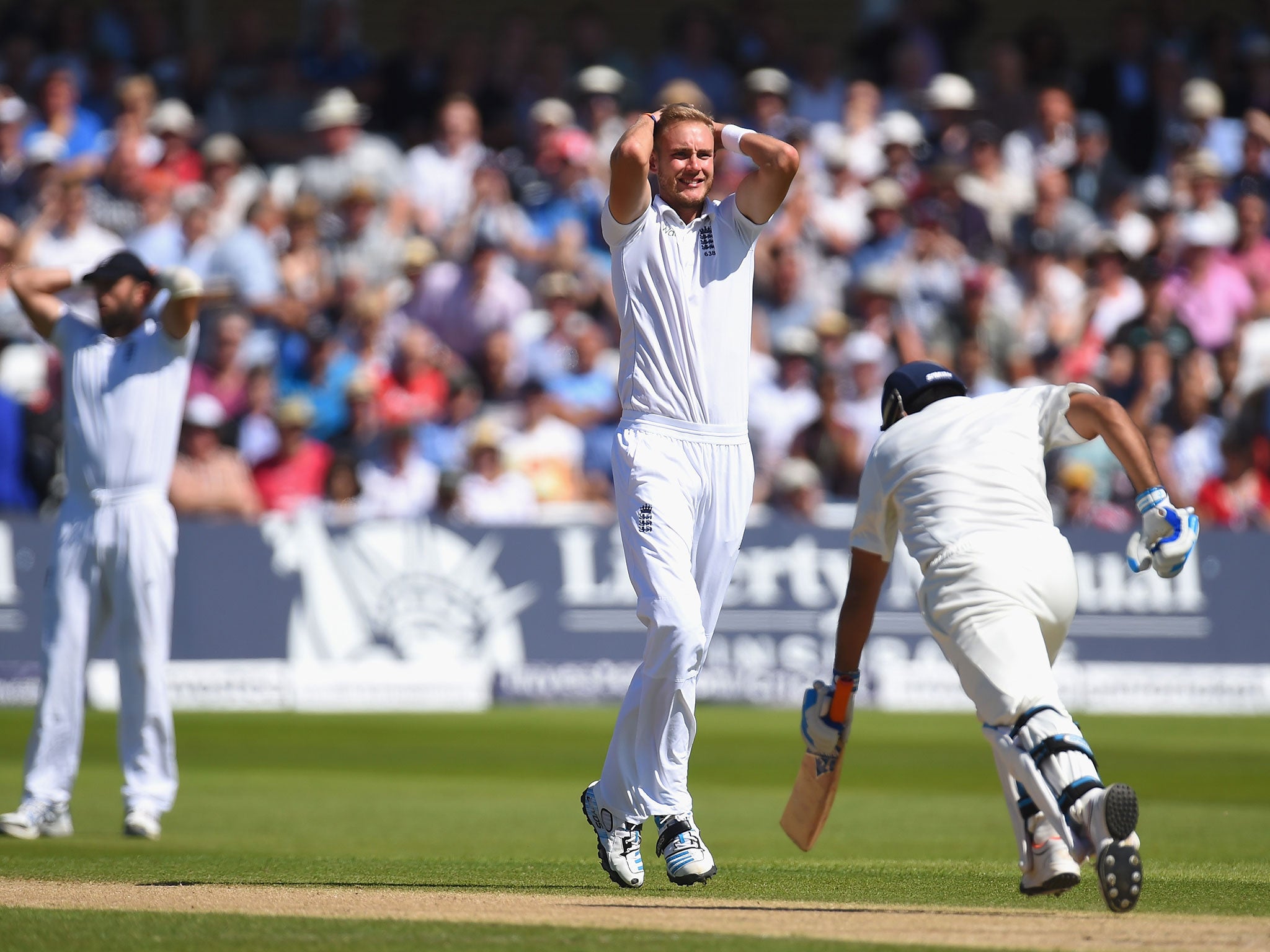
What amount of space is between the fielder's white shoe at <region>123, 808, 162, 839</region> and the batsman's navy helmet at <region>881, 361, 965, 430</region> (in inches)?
156

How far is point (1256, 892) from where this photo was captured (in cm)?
653

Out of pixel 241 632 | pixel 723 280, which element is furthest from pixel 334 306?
pixel 723 280

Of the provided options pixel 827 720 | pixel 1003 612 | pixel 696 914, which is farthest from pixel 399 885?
pixel 1003 612

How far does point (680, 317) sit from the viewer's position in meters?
6.64

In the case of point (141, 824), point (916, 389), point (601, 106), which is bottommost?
point (141, 824)

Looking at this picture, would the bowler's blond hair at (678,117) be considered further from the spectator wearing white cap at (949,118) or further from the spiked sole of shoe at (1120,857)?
the spectator wearing white cap at (949,118)

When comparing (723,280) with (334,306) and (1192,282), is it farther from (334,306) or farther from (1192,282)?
(1192,282)

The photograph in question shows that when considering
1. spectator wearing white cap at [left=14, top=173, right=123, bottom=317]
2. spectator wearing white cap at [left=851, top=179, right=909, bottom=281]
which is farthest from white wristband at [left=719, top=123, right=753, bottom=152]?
spectator wearing white cap at [left=851, top=179, right=909, bottom=281]

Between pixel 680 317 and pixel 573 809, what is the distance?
4189 mm

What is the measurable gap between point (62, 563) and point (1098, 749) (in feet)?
23.9

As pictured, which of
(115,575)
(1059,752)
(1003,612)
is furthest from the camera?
(115,575)

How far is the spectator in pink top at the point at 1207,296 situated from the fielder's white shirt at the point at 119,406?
1126 cm

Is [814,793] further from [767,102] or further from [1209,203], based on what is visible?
[1209,203]

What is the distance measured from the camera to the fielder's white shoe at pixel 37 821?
8.27m
